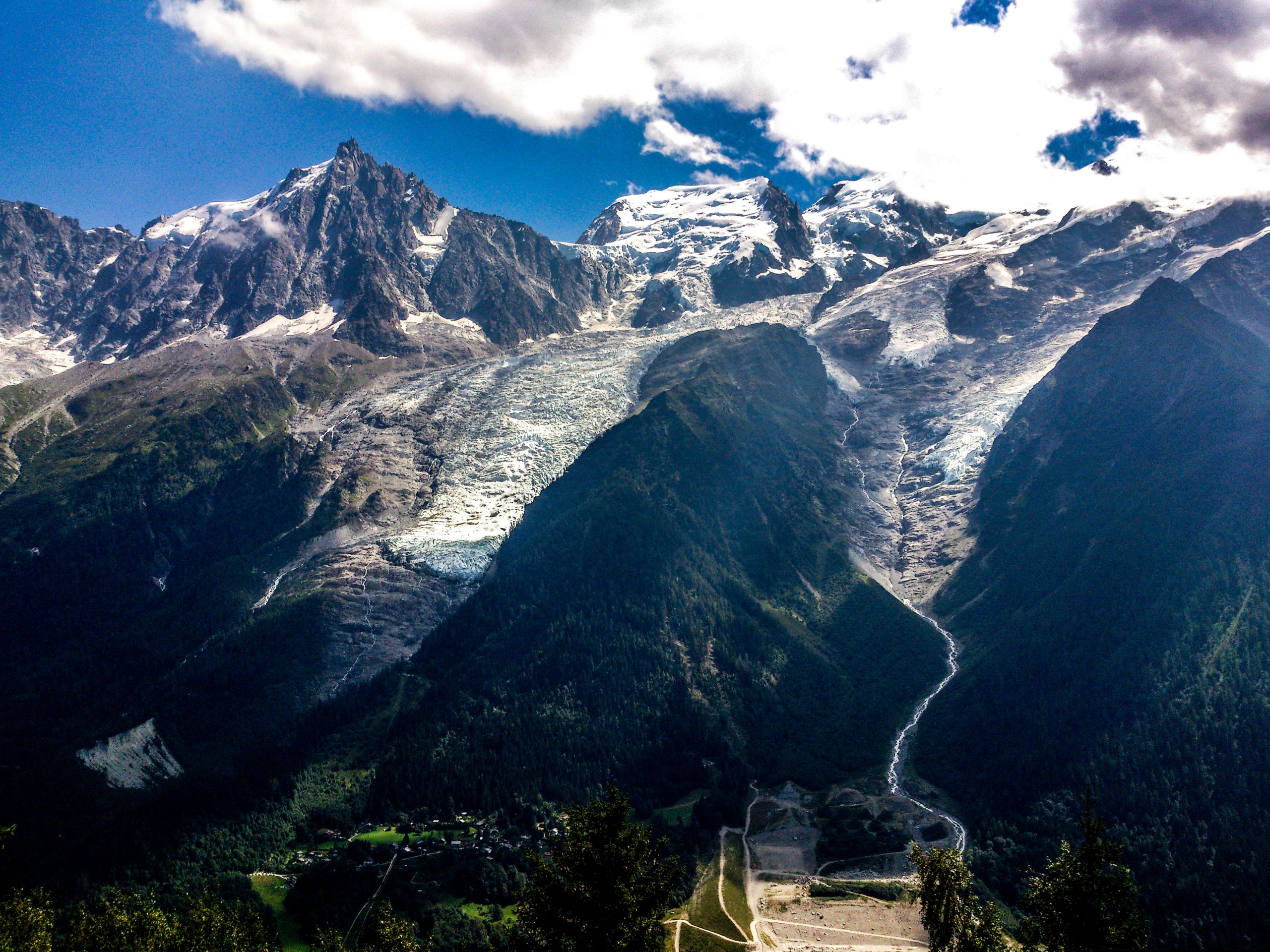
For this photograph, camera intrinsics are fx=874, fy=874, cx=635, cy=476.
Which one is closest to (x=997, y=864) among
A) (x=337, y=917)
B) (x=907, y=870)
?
(x=907, y=870)

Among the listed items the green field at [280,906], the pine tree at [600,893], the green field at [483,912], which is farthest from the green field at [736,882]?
the pine tree at [600,893]

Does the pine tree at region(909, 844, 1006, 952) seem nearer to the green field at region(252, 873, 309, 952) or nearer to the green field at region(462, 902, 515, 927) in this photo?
the green field at region(462, 902, 515, 927)

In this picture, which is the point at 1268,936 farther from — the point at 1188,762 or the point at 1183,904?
the point at 1188,762

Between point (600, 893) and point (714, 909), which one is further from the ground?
point (600, 893)

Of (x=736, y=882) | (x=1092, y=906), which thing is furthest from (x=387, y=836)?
(x=1092, y=906)

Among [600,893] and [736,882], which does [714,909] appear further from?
[600,893]

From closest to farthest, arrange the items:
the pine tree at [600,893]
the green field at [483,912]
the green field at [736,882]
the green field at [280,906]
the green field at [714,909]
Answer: the pine tree at [600,893]
the green field at [280,906]
the green field at [714,909]
the green field at [483,912]
the green field at [736,882]

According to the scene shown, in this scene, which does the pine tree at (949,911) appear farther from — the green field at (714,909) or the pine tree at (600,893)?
the green field at (714,909)

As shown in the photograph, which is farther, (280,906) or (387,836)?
(387,836)

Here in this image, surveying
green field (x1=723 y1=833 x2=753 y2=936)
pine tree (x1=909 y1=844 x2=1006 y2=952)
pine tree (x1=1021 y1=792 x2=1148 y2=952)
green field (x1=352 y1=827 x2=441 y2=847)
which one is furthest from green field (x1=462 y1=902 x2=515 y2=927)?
pine tree (x1=1021 y1=792 x2=1148 y2=952)
